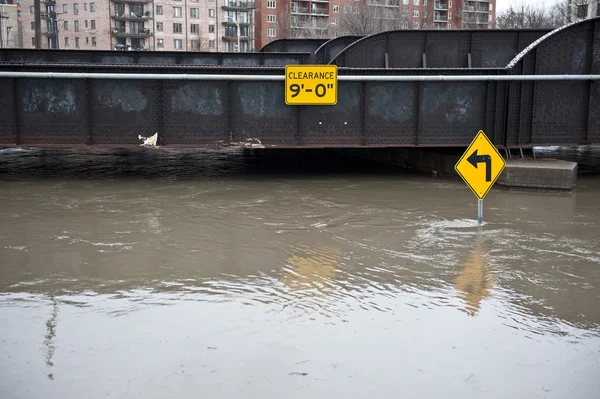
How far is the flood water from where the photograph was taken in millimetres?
5422

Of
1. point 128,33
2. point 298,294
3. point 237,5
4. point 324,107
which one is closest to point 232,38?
point 237,5

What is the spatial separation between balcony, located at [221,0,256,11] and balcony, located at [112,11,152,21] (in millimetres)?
12749

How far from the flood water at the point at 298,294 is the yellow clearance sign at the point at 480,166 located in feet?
2.41

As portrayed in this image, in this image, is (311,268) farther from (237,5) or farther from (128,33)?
(237,5)

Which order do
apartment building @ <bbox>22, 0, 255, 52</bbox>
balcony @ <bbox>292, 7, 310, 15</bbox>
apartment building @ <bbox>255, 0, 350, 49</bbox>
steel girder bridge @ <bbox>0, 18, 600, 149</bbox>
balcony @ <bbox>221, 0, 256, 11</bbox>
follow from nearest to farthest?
steel girder bridge @ <bbox>0, 18, 600, 149</bbox> → apartment building @ <bbox>22, 0, 255, 52</bbox> → apartment building @ <bbox>255, 0, 350, 49</bbox> → balcony @ <bbox>221, 0, 256, 11</bbox> → balcony @ <bbox>292, 7, 310, 15</bbox>

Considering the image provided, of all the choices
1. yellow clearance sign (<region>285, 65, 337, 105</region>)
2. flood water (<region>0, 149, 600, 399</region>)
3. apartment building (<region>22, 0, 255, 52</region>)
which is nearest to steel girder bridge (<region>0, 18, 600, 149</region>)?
yellow clearance sign (<region>285, 65, 337, 105</region>)

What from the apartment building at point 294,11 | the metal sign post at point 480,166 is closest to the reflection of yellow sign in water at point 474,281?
the metal sign post at point 480,166

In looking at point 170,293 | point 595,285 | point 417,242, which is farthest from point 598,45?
point 170,293

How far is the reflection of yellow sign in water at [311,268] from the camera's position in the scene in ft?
26.1

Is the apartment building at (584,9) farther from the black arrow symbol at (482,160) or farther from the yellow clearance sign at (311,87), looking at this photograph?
the black arrow symbol at (482,160)

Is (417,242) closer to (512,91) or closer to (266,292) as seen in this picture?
(266,292)

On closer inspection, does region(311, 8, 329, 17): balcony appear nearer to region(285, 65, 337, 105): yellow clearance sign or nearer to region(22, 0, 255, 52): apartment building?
region(22, 0, 255, 52): apartment building

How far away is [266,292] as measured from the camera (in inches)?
300

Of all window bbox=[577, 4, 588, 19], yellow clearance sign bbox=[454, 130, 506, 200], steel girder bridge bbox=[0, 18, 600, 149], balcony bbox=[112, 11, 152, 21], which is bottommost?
yellow clearance sign bbox=[454, 130, 506, 200]
